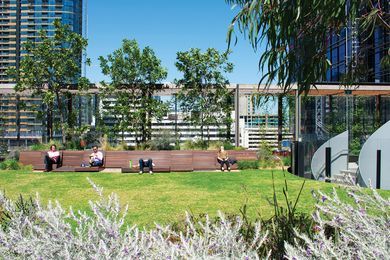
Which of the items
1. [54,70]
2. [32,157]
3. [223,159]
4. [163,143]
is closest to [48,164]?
[32,157]

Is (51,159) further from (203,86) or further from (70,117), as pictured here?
(203,86)

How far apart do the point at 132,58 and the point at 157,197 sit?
1228 centimetres

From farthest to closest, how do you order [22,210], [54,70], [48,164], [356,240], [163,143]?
[54,70], [163,143], [48,164], [22,210], [356,240]

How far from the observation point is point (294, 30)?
11.8 ft

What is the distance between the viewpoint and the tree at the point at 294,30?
3357 millimetres

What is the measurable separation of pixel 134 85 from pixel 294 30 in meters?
16.7

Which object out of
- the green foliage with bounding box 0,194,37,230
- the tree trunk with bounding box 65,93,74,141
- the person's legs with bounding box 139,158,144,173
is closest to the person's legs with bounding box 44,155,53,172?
the person's legs with bounding box 139,158,144,173

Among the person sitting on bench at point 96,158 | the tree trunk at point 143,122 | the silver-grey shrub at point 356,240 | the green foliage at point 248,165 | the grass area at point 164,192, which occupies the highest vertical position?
the tree trunk at point 143,122

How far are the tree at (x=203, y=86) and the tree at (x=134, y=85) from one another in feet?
3.81

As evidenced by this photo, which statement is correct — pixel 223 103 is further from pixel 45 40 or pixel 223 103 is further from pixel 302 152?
pixel 45 40

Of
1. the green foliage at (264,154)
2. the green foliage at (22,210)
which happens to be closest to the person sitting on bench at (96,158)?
the green foliage at (264,154)

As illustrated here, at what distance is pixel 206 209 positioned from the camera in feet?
23.1

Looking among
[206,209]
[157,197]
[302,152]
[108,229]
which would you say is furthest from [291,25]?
[302,152]

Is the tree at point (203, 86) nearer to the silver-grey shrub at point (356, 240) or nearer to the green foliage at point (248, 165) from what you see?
the green foliage at point (248, 165)
